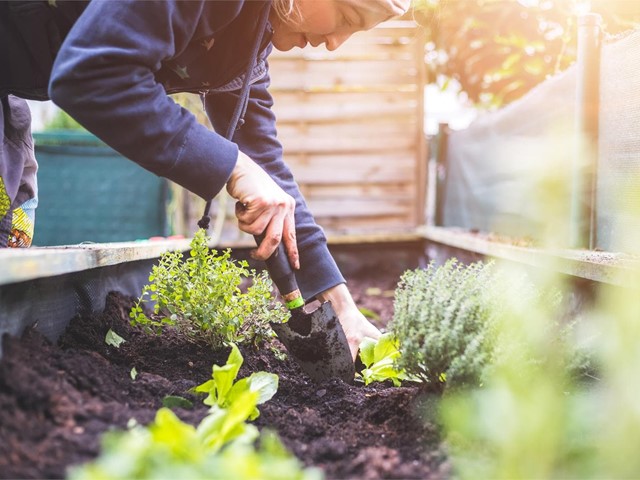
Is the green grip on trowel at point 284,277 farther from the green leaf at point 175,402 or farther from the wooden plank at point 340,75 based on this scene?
the wooden plank at point 340,75

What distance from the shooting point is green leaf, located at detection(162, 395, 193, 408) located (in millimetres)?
1255

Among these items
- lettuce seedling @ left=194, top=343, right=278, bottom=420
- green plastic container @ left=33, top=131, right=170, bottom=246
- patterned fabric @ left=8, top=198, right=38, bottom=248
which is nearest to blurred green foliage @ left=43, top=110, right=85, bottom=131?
green plastic container @ left=33, top=131, right=170, bottom=246

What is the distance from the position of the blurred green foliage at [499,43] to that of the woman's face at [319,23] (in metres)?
1.58

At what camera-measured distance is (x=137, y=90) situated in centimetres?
124

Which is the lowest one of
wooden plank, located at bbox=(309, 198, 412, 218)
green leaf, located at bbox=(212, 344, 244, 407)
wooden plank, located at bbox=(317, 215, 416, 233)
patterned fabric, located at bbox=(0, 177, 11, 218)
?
wooden plank, located at bbox=(317, 215, 416, 233)

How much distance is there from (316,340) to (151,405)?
50 centimetres

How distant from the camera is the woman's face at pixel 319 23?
160cm

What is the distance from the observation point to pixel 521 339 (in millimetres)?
1181

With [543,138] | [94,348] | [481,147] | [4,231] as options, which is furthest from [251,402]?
[481,147]

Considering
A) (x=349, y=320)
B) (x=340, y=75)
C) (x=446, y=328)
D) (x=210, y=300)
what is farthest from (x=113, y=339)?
(x=340, y=75)

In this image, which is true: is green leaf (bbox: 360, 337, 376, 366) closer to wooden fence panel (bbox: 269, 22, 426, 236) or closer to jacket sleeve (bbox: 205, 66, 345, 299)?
jacket sleeve (bbox: 205, 66, 345, 299)

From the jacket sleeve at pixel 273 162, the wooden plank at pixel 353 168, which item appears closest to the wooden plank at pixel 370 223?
the wooden plank at pixel 353 168

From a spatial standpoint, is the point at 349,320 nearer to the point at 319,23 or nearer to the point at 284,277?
the point at 284,277

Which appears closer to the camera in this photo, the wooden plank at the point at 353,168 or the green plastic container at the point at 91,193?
the green plastic container at the point at 91,193
